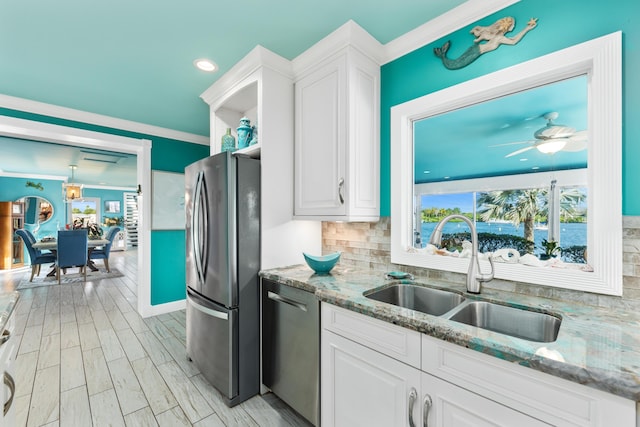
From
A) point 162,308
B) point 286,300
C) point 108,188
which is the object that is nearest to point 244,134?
point 286,300

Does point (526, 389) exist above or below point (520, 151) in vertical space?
below

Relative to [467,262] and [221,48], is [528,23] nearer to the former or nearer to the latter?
[467,262]

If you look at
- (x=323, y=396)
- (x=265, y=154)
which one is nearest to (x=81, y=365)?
(x=323, y=396)

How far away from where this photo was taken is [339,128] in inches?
72.1

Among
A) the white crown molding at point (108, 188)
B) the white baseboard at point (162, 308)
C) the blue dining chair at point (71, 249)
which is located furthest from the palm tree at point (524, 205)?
the white crown molding at point (108, 188)

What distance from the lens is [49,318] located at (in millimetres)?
3482

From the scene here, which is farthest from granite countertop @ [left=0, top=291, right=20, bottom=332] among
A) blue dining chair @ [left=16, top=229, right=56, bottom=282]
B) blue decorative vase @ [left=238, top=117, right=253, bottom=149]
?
blue dining chair @ [left=16, top=229, right=56, bottom=282]

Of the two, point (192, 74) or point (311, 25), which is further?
point (192, 74)

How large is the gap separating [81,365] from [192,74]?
266 cm

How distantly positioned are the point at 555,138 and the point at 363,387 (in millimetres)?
1592

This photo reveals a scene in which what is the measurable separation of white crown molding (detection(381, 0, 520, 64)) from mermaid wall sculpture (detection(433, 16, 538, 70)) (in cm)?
7

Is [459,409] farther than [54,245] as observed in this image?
No

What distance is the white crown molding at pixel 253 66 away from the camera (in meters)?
1.96

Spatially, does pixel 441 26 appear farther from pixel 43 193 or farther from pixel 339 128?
pixel 43 193
